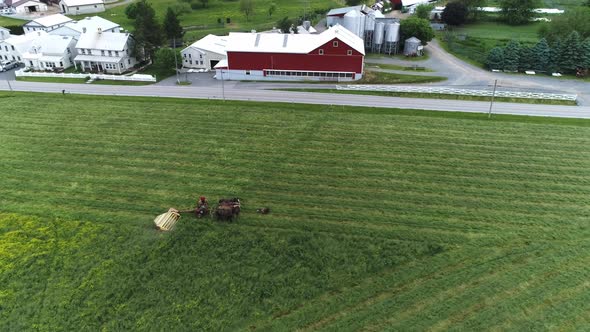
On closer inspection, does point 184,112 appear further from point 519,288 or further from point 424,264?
point 519,288

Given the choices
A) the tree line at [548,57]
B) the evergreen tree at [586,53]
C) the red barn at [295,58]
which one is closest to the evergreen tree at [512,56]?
the tree line at [548,57]

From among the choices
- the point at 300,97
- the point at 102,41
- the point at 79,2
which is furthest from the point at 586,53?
the point at 79,2

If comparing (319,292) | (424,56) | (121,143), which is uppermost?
(424,56)

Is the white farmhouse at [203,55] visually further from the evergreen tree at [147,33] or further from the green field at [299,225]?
the green field at [299,225]

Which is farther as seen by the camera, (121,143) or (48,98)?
(48,98)

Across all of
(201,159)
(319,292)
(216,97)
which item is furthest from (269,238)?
(216,97)

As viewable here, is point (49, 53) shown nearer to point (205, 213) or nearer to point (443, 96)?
point (205, 213)

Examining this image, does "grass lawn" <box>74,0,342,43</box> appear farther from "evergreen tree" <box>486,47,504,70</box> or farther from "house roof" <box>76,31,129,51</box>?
"evergreen tree" <box>486,47,504,70</box>
